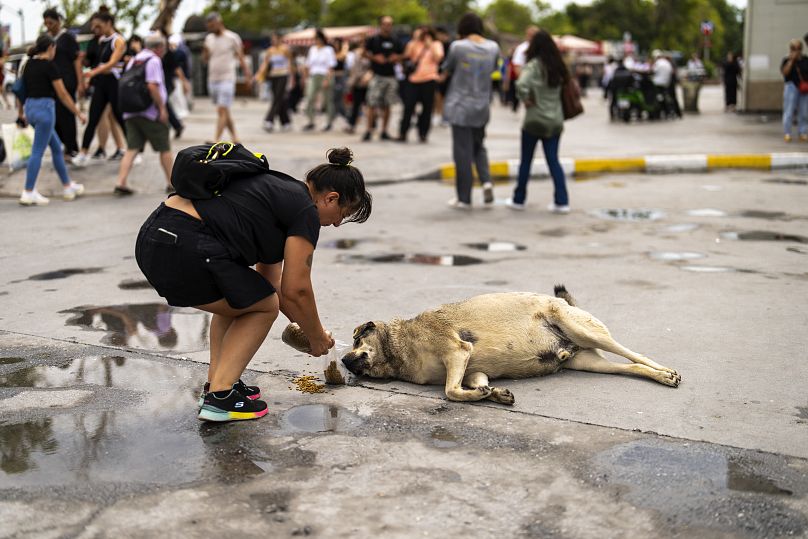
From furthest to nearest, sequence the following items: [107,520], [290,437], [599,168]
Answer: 1. [599,168]
2. [290,437]
3. [107,520]

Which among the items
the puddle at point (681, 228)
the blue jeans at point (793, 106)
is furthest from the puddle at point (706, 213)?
the blue jeans at point (793, 106)

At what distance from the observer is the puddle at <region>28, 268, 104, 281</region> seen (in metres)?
7.43

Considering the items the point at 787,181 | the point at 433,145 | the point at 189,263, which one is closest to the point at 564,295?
the point at 189,263

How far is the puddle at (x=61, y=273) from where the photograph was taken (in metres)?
7.43

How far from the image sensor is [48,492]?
362cm

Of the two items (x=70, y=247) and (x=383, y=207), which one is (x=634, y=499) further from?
(x=383, y=207)

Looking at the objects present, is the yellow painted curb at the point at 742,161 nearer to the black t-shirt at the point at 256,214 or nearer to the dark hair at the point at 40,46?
the dark hair at the point at 40,46

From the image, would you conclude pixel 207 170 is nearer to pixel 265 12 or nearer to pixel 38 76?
pixel 38 76

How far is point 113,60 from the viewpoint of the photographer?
1248cm

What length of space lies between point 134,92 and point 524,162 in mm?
4424

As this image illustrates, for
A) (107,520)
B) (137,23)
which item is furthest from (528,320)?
(137,23)

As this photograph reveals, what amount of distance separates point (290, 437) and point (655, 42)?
252ft

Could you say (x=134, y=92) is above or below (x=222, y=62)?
below

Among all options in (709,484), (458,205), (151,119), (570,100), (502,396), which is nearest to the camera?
(709,484)
